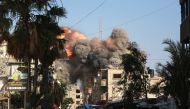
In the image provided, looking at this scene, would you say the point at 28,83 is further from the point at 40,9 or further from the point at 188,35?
the point at 188,35

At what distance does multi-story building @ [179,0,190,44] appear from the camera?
1626 inches

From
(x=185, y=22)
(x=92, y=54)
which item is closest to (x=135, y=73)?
(x=185, y=22)

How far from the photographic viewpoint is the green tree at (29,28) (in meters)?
32.4

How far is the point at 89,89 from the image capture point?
5335 inches

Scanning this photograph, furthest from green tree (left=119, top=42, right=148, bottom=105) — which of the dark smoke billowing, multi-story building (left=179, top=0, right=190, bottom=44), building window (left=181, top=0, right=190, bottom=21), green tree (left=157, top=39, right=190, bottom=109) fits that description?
the dark smoke billowing

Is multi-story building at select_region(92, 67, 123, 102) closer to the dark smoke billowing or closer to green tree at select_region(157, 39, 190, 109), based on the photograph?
the dark smoke billowing

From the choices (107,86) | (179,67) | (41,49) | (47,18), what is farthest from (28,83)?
(107,86)

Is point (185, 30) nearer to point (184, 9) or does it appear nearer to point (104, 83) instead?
point (184, 9)

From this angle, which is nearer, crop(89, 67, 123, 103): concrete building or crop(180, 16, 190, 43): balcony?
crop(180, 16, 190, 43): balcony

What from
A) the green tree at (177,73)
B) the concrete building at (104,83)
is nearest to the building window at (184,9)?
the green tree at (177,73)

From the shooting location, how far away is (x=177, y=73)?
33.8 metres

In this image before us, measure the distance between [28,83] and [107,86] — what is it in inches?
4505

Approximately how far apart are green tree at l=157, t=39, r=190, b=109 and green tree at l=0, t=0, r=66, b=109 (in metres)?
7.15

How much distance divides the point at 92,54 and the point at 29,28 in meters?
102
